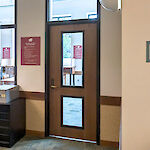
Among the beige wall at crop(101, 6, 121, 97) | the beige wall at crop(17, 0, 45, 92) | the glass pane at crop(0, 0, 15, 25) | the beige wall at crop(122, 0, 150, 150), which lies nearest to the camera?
the beige wall at crop(122, 0, 150, 150)

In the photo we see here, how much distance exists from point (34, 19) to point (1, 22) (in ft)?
2.55

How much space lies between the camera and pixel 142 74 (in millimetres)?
1317

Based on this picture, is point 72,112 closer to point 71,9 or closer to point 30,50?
point 30,50

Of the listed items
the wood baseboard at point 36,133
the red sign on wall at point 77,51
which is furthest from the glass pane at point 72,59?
the wood baseboard at point 36,133

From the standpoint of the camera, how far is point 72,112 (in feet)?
9.77

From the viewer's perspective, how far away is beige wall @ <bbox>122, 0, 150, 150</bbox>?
131 centimetres

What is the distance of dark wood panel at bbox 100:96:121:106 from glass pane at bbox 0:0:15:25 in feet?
7.41

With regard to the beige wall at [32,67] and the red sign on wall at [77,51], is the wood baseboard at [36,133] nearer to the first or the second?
the beige wall at [32,67]

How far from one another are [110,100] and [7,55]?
2163mm

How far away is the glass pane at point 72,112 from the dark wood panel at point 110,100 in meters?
0.39

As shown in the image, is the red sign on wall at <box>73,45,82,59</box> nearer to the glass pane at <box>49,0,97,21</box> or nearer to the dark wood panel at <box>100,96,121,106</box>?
the glass pane at <box>49,0,97,21</box>

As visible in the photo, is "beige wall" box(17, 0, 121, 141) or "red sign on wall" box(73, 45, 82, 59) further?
"red sign on wall" box(73, 45, 82, 59)

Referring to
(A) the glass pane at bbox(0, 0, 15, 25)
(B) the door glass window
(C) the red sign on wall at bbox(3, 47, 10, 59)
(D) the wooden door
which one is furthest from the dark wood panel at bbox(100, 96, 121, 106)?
(A) the glass pane at bbox(0, 0, 15, 25)

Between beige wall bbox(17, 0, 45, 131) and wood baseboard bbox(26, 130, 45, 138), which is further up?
beige wall bbox(17, 0, 45, 131)
